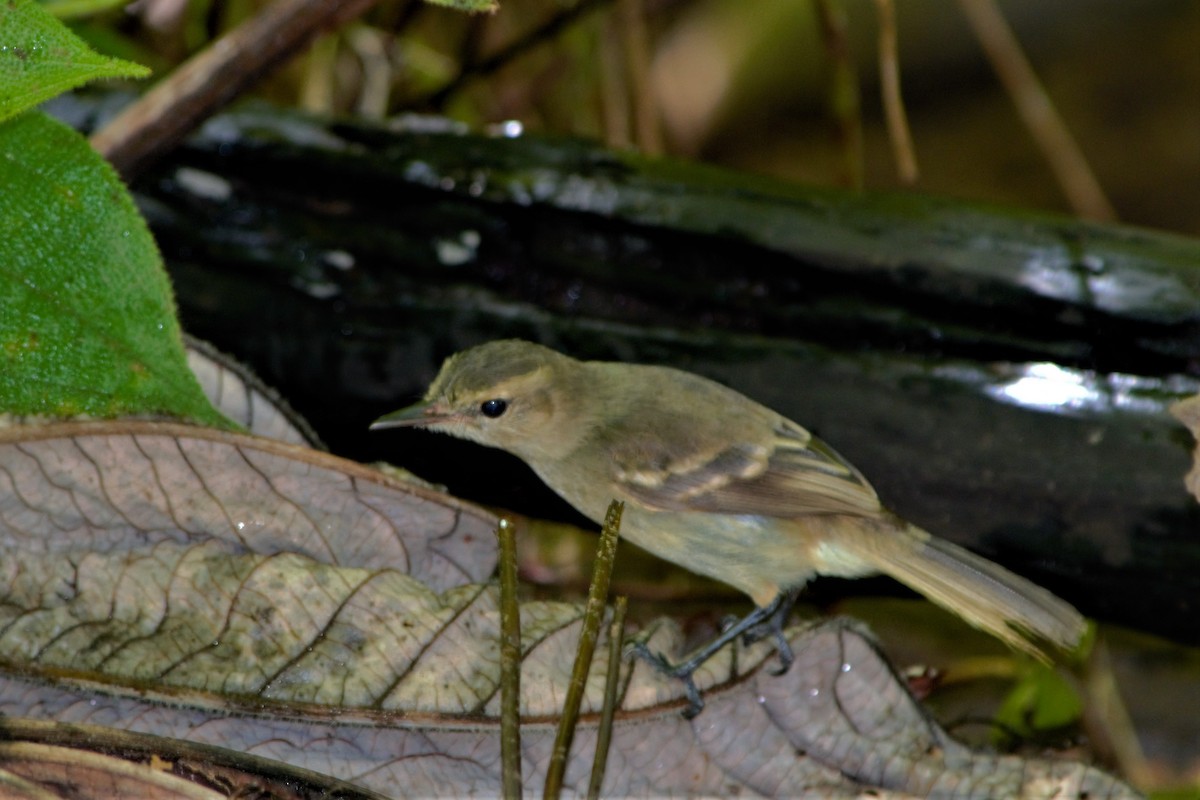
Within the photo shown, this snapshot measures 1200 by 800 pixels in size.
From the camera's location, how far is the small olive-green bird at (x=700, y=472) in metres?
2.92

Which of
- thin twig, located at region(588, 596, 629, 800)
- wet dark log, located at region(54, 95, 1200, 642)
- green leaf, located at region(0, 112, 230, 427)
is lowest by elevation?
thin twig, located at region(588, 596, 629, 800)

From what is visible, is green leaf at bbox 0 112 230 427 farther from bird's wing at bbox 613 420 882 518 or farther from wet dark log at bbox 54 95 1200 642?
bird's wing at bbox 613 420 882 518

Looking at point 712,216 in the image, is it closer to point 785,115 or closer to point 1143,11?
point 785,115

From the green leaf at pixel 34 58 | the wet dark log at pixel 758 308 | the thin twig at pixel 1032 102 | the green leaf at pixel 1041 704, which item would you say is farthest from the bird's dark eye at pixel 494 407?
the thin twig at pixel 1032 102

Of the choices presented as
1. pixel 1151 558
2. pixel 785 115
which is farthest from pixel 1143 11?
pixel 1151 558

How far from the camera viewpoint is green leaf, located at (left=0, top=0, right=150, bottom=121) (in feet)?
6.80

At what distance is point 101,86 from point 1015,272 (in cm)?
255

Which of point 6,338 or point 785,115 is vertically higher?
point 785,115

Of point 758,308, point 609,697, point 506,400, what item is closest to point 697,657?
point 609,697

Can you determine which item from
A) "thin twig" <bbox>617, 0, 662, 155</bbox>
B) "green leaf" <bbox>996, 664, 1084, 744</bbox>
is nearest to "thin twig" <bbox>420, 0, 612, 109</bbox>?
"thin twig" <bbox>617, 0, 662, 155</bbox>

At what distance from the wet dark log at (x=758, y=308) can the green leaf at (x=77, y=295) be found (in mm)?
806

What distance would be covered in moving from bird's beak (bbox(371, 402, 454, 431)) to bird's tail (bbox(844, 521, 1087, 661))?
103cm

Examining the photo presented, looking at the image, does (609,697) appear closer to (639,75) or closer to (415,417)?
(415,417)

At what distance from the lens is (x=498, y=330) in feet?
10.6
